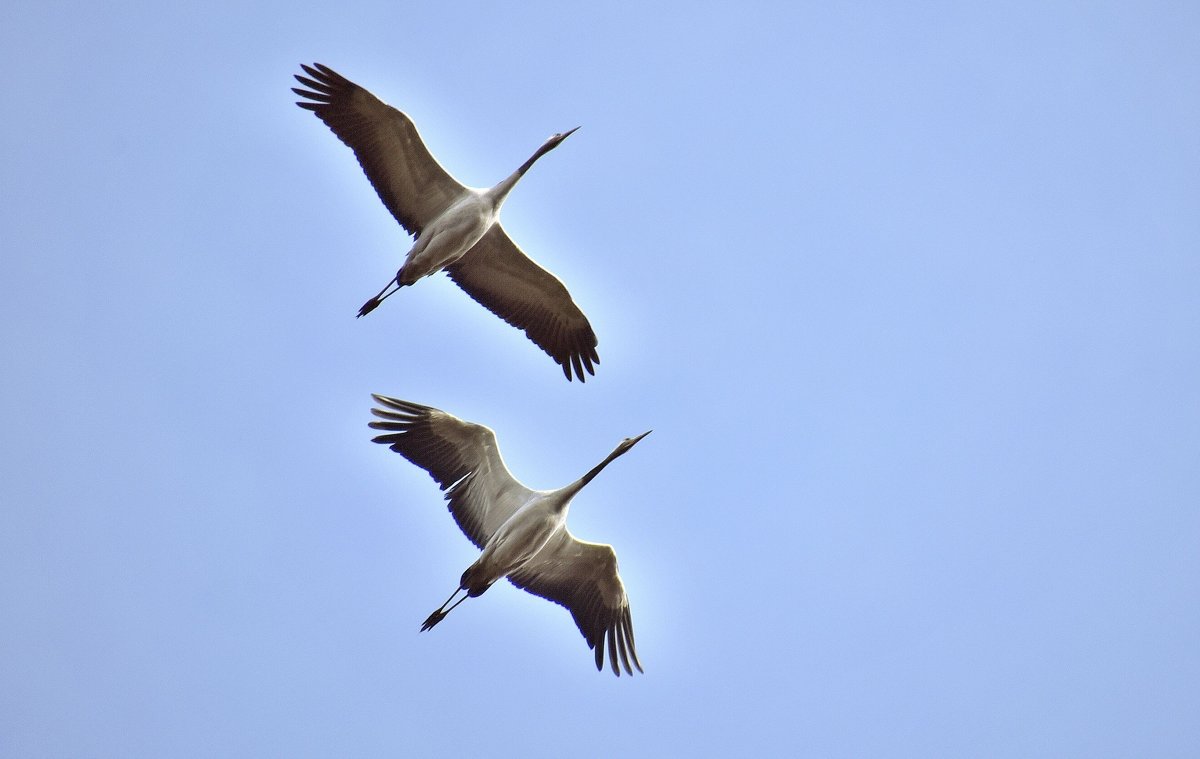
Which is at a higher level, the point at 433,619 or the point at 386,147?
the point at 386,147

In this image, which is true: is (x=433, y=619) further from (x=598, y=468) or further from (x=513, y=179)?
(x=513, y=179)

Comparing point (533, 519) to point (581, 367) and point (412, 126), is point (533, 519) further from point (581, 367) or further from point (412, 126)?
point (412, 126)

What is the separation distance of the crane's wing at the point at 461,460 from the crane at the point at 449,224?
187cm

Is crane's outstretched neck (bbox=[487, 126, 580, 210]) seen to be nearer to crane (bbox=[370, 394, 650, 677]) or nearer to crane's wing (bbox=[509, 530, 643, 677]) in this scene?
crane (bbox=[370, 394, 650, 677])

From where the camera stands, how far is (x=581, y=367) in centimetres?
2027

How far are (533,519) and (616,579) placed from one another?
176cm

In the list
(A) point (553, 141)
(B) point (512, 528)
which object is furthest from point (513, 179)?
(B) point (512, 528)

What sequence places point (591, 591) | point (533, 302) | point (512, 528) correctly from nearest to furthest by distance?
point (512, 528)
point (591, 591)
point (533, 302)

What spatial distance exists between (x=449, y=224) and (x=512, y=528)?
4.13 meters

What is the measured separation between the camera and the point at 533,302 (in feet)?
66.8

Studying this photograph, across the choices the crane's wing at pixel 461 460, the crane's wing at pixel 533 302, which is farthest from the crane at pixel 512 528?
the crane's wing at pixel 533 302

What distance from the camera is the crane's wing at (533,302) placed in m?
20.1

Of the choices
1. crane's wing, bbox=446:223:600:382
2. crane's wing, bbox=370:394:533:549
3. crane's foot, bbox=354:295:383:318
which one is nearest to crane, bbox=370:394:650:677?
crane's wing, bbox=370:394:533:549

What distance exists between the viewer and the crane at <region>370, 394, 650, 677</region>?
17391 mm
